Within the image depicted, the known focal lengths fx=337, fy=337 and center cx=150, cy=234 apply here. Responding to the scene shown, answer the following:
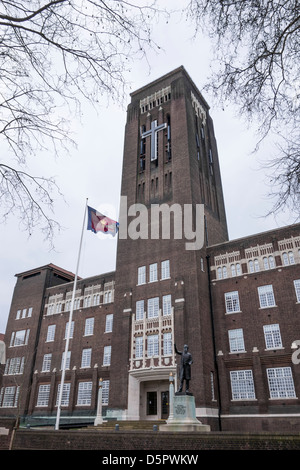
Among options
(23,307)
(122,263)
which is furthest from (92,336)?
(23,307)

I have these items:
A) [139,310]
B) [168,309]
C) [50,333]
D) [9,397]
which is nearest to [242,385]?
[168,309]

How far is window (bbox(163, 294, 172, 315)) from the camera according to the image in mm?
28897

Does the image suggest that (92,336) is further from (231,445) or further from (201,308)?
(231,445)

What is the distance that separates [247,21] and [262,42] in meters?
0.50

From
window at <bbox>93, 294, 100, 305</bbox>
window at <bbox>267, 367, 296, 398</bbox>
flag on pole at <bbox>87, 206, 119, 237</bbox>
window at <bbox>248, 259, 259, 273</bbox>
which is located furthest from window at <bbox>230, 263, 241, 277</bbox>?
window at <bbox>93, 294, 100, 305</bbox>

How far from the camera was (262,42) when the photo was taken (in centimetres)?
652

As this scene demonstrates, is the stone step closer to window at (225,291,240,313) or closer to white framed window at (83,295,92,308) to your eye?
window at (225,291,240,313)

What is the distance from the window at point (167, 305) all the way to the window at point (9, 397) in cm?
2012

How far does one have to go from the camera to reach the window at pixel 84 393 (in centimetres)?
3256

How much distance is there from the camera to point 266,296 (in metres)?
27.5

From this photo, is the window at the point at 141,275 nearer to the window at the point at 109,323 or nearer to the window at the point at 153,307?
the window at the point at 153,307

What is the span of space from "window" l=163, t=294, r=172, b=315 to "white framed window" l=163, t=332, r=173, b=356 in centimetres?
187

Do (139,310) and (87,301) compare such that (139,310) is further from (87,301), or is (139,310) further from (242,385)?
(242,385)

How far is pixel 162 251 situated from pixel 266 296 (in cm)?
995
